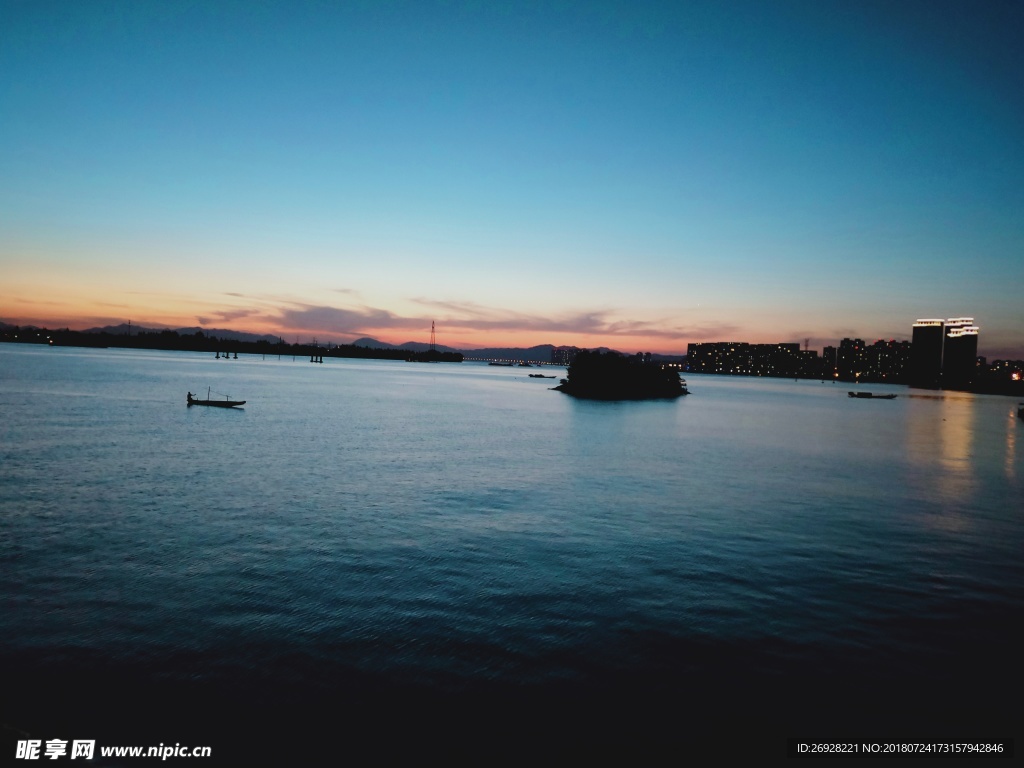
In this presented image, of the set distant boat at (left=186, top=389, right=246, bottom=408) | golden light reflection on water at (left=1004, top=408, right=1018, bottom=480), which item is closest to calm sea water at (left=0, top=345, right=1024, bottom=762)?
golden light reflection on water at (left=1004, top=408, right=1018, bottom=480)

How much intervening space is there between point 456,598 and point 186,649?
714 centimetres

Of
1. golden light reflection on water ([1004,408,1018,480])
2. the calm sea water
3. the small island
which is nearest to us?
the calm sea water

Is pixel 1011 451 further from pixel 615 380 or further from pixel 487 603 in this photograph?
pixel 615 380

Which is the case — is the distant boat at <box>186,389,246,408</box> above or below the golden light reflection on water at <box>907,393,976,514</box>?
above

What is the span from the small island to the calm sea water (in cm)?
11306

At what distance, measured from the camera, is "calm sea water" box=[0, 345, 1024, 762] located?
39.6ft

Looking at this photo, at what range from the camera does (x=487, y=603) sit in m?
17.2

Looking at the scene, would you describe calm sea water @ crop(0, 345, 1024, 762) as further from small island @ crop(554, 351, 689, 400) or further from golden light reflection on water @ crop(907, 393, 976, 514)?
small island @ crop(554, 351, 689, 400)

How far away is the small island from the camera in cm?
15562

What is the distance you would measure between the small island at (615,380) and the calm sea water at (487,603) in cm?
11306

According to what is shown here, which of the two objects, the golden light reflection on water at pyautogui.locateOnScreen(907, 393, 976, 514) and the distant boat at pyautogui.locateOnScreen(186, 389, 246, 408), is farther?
the distant boat at pyautogui.locateOnScreen(186, 389, 246, 408)

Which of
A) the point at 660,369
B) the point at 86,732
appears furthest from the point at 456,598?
the point at 660,369

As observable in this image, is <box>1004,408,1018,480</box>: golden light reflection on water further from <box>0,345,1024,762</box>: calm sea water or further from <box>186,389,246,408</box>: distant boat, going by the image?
<box>186,389,246,408</box>: distant boat

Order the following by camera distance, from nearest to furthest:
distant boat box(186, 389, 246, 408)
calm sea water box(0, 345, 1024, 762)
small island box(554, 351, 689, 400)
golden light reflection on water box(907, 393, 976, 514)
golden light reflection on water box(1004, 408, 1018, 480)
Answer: calm sea water box(0, 345, 1024, 762), golden light reflection on water box(907, 393, 976, 514), golden light reflection on water box(1004, 408, 1018, 480), distant boat box(186, 389, 246, 408), small island box(554, 351, 689, 400)
